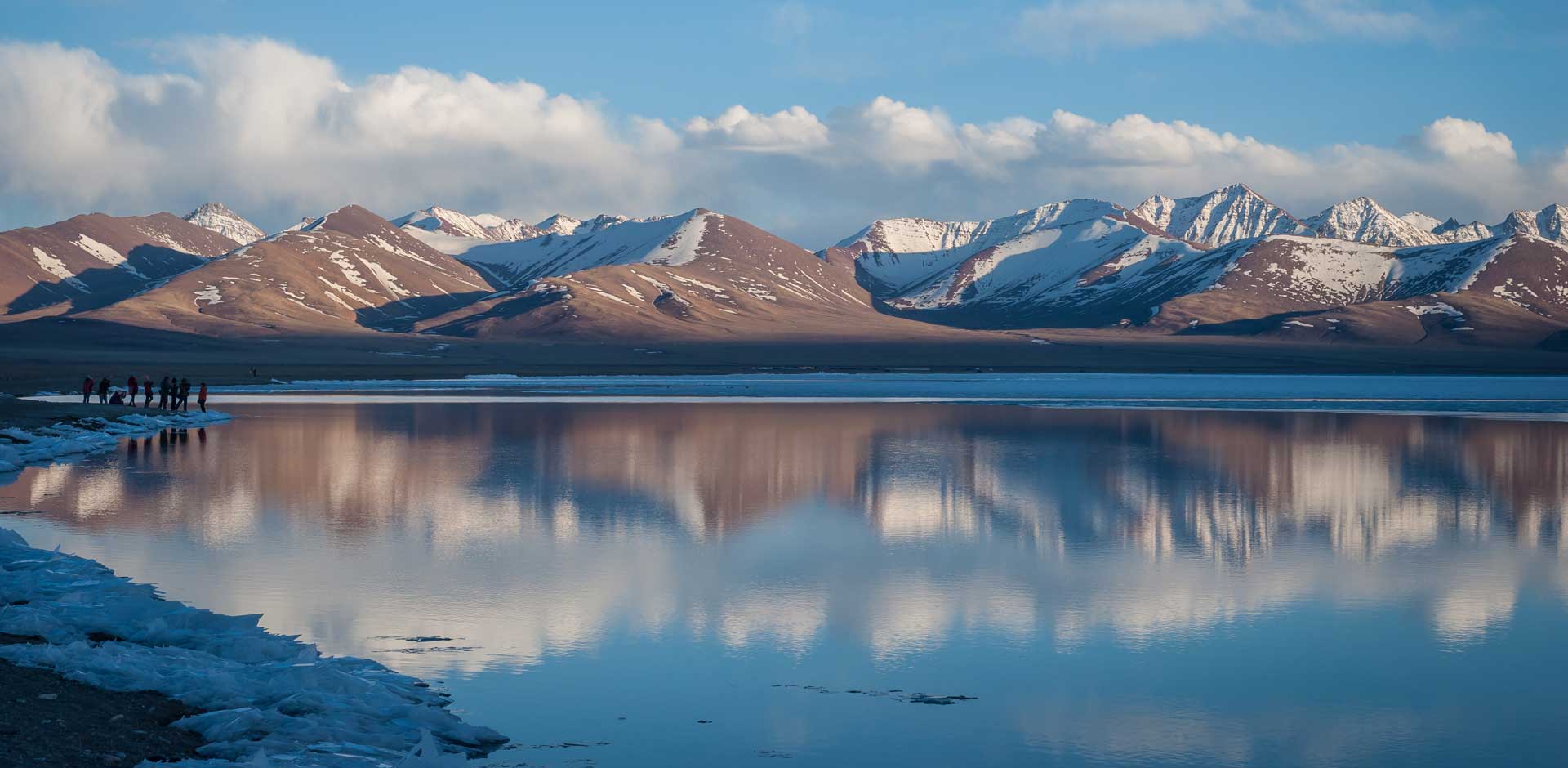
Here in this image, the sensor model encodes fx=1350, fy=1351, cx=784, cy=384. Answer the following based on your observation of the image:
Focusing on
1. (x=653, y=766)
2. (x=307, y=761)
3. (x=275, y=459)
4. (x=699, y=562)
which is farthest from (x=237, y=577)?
(x=275, y=459)

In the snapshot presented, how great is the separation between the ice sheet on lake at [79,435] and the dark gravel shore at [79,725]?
2396 cm

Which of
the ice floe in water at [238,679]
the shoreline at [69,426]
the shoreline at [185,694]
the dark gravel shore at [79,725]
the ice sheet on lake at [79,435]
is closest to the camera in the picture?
the dark gravel shore at [79,725]

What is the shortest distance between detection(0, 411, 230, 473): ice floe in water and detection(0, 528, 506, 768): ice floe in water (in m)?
21.0

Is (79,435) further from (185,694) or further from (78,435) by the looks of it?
(185,694)

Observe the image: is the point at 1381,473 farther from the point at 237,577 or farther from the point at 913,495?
the point at 237,577

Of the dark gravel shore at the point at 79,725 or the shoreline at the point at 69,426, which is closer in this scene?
the dark gravel shore at the point at 79,725

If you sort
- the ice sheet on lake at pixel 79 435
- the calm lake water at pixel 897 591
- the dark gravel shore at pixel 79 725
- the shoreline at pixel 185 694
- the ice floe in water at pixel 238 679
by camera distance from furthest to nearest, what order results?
the ice sheet on lake at pixel 79 435 → the calm lake water at pixel 897 591 → the ice floe in water at pixel 238 679 → the shoreline at pixel 185 694 → the dark gravel shore at pixel 79 725

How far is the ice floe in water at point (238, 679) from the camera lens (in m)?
11.7

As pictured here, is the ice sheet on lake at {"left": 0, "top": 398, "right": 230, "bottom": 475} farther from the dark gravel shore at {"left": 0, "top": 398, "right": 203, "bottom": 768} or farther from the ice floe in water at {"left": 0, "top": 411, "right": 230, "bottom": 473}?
the dark gravel shore at {"left": 0, "top": 398, "right": 203, "bottom": 768}

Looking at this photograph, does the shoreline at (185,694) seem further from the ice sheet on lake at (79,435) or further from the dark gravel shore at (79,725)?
the ice sheet on lake at (79,435)

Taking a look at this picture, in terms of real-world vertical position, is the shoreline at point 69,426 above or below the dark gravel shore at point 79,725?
above

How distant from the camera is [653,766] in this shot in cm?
1154

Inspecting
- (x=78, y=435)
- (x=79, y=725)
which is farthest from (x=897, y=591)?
(x=78, y=435)

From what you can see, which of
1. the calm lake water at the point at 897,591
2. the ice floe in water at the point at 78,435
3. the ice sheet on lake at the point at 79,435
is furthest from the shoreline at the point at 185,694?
the ice floe in water at the point at 78,435
